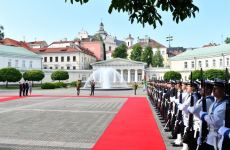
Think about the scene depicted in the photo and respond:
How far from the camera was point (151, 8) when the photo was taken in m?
5.51

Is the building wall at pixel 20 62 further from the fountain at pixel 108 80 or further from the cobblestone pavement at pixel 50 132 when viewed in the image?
the cobblestone pavement at pixel 50 132

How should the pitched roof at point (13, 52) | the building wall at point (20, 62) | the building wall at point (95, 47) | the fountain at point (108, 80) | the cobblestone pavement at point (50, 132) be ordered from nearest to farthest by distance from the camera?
the cobblestone pavement at point (50, 132) → the fountain at point (108, 80) → the building wall at point (20, 62) → the pitched roof at point (13, 52) → the building wall at point (95, 47)

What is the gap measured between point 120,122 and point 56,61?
9291 cm

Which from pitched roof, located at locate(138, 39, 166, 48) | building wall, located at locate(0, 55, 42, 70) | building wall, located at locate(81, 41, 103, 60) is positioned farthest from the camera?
pitched roof, located at locate(138, 39, 166, 48)

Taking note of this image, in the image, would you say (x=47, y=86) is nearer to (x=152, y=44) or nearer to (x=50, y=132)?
(x=50, y=132)

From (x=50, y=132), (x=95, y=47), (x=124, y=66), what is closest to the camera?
(x=50, y=132)

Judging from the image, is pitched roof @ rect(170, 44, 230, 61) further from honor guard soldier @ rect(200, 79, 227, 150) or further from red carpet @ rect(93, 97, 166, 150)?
honor guard soldier @ rect(200, 79, 227, 150)

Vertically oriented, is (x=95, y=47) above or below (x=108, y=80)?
above

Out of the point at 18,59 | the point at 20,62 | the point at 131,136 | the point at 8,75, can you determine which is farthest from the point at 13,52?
the point at 131,136

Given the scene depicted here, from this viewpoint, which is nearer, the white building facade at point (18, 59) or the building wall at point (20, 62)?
the building wall at point (20, 62)

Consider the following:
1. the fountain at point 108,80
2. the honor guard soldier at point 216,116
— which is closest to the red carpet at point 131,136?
the honor guard soldier at point 216,116

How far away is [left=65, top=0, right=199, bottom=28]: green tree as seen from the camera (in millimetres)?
5355

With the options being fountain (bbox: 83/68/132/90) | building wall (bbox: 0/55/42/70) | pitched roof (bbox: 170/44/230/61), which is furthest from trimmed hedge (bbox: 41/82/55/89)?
pitched roof (bbox: 170/44/230/61)

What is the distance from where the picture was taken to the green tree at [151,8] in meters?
5.36
